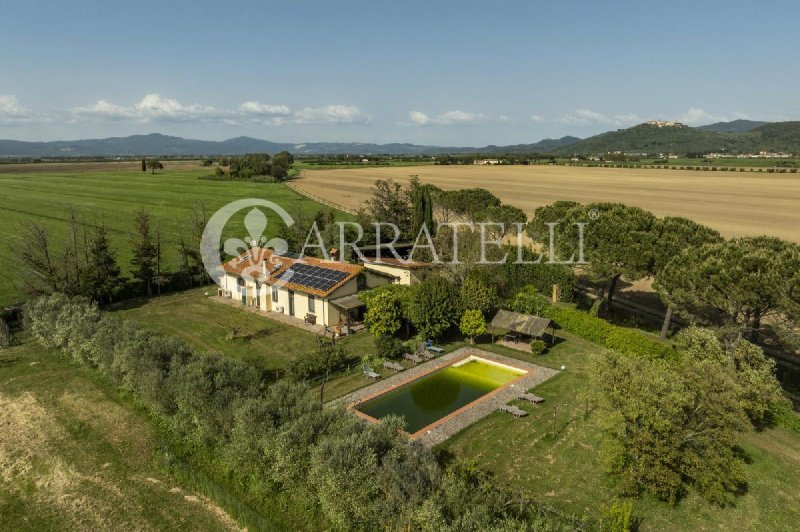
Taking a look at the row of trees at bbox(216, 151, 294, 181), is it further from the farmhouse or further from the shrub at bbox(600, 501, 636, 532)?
the shrub at bbox(600, 501, 636, 532)

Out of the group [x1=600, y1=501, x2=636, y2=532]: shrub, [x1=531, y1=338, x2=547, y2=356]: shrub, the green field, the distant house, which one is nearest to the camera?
[x1=600, y1=501, x2=636, y2=532]: shrub

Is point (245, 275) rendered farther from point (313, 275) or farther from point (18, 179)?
point (18, 179)

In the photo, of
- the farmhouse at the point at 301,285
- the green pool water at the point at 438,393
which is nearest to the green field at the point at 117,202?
the farmhouse at the point at 301,285

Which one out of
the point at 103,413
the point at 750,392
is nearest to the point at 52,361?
the point at 103,413

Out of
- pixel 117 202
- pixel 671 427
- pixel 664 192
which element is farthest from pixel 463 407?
pixel 117 202

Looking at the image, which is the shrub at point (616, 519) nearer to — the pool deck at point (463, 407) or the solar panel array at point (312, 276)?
the pool deck at point (463, 407)

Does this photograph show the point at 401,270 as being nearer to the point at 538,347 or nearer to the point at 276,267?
the point at 276,267

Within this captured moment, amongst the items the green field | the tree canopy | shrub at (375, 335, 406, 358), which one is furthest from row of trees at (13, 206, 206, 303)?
the tree canopy
